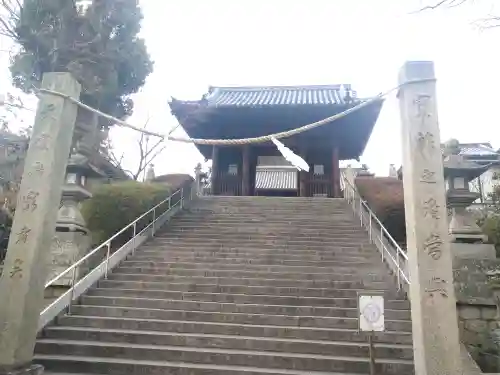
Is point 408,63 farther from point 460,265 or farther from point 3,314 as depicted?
point 3,314

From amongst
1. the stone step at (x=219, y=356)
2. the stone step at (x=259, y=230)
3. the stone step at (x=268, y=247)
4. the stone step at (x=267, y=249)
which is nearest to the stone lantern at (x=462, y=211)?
the stone step at (x=219, y=356)

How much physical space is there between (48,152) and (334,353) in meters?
4.58

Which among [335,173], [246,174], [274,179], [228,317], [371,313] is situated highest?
[274,179]

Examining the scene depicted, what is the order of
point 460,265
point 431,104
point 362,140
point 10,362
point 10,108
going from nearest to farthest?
point 10,362, point 431,104, point 460,265, point 10,108, point 362,140

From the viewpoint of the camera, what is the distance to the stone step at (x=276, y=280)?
7.03 m

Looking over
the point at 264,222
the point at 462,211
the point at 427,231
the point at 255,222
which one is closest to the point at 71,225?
the point at 255,222

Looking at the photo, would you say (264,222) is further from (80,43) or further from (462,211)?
(80,43)

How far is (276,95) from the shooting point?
1883 cm

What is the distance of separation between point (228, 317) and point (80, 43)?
1441cm

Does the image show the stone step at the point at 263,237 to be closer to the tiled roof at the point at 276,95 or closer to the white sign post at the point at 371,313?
the white sign post at the point at 371,313

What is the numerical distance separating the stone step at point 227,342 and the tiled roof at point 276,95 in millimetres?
11423

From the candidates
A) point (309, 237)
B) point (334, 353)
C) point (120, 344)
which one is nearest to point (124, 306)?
point (120, 344)

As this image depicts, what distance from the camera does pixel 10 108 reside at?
1574 cm

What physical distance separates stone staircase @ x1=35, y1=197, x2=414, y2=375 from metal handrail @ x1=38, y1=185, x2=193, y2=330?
0.53 feet
